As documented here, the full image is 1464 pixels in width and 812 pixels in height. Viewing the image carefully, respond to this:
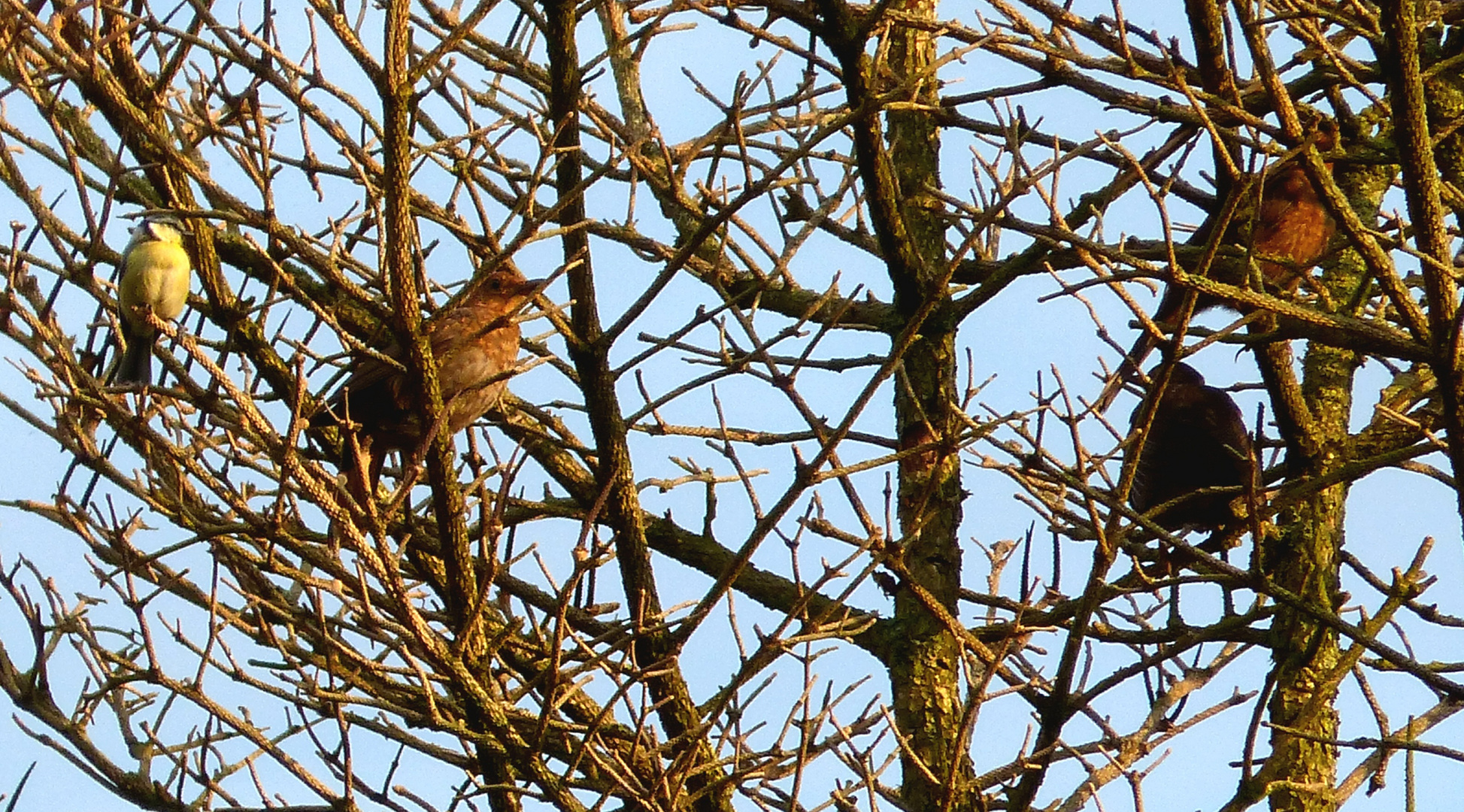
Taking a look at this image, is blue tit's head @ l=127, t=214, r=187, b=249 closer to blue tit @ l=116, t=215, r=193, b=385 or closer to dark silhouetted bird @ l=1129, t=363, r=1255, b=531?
blue tit @ l=116, t=215, r=193, b=385

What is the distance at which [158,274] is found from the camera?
5664mm

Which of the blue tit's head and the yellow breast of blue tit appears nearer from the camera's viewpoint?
the yellow breast of blue tit

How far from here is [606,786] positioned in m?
3.99

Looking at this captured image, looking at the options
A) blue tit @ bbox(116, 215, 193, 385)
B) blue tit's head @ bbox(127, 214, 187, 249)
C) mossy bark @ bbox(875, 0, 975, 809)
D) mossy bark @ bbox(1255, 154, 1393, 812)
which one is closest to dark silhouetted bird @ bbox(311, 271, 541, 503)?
blue tit @ bbox(116, 215, 193, 385)

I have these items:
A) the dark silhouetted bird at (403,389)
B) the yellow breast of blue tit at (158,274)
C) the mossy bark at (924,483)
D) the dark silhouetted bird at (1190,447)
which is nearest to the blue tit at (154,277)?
the yellow breast of blue tit at (158,274)

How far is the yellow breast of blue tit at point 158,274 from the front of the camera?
5.58 meters

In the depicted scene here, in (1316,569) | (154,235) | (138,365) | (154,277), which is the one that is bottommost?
(1316,569)

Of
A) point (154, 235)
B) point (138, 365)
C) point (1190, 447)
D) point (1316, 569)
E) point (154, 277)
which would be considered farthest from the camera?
point (1190, 447)

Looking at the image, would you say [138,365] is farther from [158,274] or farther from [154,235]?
[154,235]

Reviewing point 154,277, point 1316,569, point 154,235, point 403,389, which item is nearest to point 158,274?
point 154,277

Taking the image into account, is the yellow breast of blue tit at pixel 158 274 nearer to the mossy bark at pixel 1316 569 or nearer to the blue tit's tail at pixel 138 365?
the blue tit's tail at pixel 138 365

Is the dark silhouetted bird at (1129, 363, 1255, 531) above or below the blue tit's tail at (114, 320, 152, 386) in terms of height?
above

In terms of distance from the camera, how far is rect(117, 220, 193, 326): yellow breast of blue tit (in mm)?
5578

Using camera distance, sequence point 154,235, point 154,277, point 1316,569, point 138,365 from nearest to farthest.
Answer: point 1316,569 < point 138,365 < point 154,277 < point 154,235
